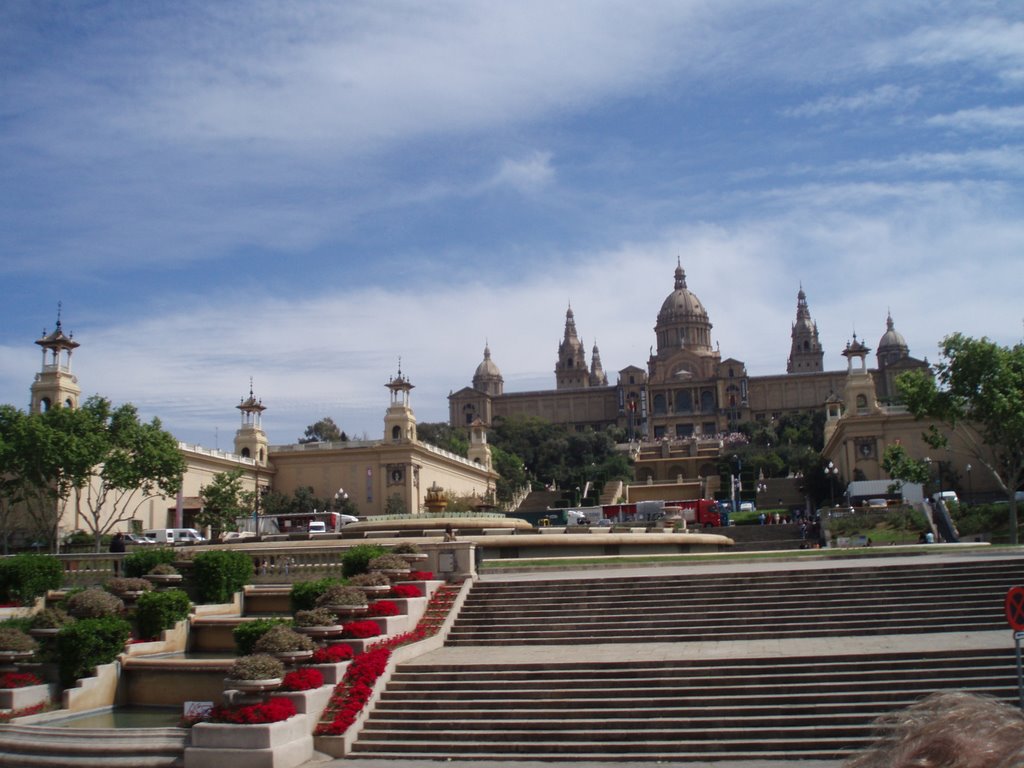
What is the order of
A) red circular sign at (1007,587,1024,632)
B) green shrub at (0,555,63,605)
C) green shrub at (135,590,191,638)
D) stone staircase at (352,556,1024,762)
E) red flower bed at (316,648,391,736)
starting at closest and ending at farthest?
red circular sign at (1007,587,1024,632)
stone staircase at (352,556,1024,762)
red flower bed at (316,648,391,736)
green shrub at (135,590,191,638)
green shrub at (0,555,63,605)

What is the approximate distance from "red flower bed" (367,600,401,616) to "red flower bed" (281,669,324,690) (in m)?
3.49

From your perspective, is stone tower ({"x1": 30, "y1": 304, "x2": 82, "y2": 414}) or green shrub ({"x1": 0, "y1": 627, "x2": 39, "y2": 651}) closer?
green shrub ({"x1": 0, "y1": 627, "x2": 39, "y2": 651})

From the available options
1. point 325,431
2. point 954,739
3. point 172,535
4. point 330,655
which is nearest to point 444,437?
point 325,431

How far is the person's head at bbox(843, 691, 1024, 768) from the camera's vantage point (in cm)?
250

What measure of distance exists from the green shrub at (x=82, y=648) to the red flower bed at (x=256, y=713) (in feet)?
17.4

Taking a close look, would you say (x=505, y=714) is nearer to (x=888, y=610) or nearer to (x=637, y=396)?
(x=888, y=610)

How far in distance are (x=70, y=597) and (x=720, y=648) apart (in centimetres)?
1479

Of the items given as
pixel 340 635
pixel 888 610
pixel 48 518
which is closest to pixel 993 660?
pixel 888 610

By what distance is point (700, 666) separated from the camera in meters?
18.8

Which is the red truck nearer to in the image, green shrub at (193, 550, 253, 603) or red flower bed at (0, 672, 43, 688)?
green shrub at (193, 550, 253, 603)

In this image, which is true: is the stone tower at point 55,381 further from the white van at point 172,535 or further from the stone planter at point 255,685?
the stone planter at point 255,685

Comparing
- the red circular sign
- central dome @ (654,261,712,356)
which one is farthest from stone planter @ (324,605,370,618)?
central dome @ (654,261,712,356)

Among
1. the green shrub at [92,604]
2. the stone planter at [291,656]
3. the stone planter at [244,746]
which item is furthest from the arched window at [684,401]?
the stone planter at [244,746]

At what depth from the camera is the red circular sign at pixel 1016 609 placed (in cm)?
1425
